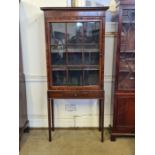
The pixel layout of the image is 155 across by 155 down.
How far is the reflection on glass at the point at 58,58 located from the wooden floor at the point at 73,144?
38.5 inches

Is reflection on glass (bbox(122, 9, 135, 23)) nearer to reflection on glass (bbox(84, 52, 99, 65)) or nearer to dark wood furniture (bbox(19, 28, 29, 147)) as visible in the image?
reflection on glass (bbox(84, 52, 99, 65))

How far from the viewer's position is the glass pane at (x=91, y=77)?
8.30ft

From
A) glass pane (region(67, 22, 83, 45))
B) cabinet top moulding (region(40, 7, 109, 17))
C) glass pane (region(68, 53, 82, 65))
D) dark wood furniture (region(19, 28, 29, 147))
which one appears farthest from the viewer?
dark wood furniture (region(19, 28, 29, 147))

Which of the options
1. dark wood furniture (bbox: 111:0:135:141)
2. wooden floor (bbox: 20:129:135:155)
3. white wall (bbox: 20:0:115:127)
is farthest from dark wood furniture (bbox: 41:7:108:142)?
wooden floor (bbox: 20:129:135:155)

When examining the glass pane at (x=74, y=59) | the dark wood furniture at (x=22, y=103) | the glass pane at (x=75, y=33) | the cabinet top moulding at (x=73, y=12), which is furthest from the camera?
the dark wood furniture at (x=22, y=103)

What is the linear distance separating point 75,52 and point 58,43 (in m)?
0.22

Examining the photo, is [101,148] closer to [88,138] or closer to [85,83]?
[88,138]

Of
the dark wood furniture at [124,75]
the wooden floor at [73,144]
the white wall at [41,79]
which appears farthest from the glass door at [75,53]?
the wooden floor at [73,144]

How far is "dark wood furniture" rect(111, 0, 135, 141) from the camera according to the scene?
236cm

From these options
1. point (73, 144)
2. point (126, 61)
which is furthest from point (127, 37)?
point (73, 144)

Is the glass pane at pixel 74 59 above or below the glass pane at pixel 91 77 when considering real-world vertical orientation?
above

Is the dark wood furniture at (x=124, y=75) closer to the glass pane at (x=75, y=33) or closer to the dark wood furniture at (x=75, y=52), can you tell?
the dark wood furniture at (x=75, y=52)
